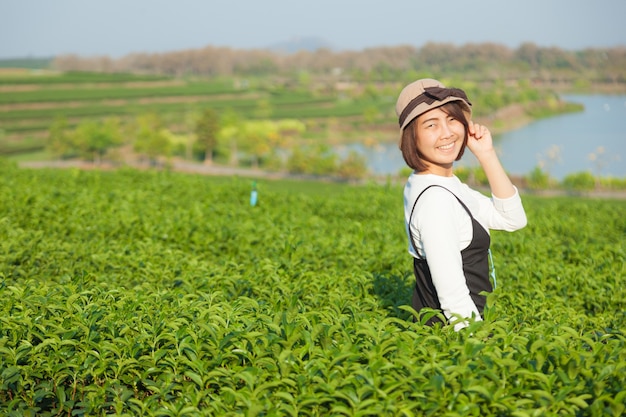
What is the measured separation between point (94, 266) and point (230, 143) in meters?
81.6

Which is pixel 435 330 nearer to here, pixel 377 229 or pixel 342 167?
pixel 377 229

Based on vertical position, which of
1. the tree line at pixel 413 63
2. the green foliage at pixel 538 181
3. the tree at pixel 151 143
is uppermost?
the tree line at pixel 413 63

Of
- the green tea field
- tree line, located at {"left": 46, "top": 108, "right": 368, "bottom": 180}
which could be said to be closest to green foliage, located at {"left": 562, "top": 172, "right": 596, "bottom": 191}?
tree line, located at {"left": 46, "top": 108, "right": 368, "bottom": 180}

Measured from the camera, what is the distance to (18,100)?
290ft

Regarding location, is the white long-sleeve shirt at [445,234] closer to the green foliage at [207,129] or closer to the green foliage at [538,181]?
the green foliage at [538,181]

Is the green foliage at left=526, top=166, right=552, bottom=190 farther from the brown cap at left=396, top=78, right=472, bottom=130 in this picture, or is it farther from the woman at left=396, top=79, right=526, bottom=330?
the brown cap at left=396, top=78, right=472, bottom=130

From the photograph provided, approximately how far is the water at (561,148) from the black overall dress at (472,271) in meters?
69.8

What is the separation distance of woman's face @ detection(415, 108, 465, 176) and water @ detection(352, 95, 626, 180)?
229 ft

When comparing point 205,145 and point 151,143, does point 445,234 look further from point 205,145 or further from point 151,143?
point 205,145

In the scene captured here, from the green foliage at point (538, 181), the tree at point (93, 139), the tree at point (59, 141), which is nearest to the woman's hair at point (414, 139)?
the green foliage at point (538, 181)

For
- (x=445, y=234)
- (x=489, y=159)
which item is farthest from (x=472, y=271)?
(x=489, y=159)

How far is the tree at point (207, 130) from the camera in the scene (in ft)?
265

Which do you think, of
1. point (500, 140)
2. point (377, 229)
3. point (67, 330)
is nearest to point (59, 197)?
point (377, 229)

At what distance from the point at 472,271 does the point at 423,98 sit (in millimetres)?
838
